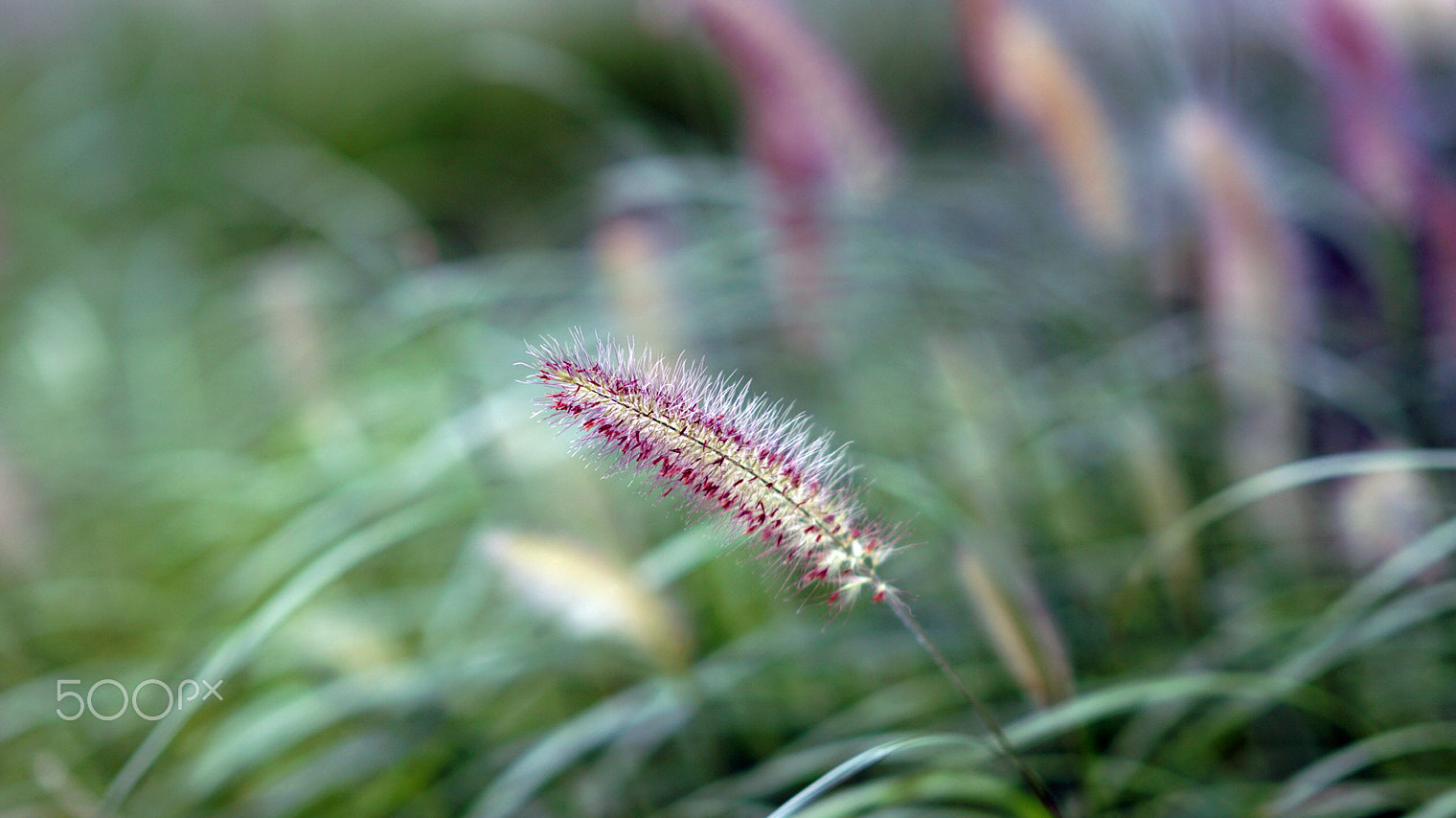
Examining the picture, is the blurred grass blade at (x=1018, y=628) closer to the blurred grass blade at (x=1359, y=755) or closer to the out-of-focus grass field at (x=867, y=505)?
the out-of-focus grass field at (x=867, y=505)

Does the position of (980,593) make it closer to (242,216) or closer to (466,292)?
(466,292)

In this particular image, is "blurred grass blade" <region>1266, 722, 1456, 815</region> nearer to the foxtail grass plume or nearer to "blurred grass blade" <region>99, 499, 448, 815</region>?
the foxtail grass plume

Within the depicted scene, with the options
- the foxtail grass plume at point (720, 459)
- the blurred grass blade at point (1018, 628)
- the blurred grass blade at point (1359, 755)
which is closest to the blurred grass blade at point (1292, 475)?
the blurred grass blade at point (1018, 628)

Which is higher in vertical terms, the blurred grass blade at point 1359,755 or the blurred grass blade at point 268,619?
the blurred grass blade at point 268,619

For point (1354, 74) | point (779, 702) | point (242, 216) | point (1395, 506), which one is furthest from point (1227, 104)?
point (242, 216)

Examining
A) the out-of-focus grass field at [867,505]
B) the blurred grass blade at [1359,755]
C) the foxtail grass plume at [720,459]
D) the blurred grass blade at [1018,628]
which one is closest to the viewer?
the foxtail grass plume at [720,459]

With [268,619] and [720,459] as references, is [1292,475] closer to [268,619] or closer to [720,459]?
[720,459]

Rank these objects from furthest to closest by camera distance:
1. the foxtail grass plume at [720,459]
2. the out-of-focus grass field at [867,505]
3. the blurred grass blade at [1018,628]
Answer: the out-of-focus grass field at [867,505] → the blurred grass blade at [1018,628] → the foxtail grass plume at [720,459]

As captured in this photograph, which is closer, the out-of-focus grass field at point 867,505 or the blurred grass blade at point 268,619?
the blurred grass blade at point 268,619
